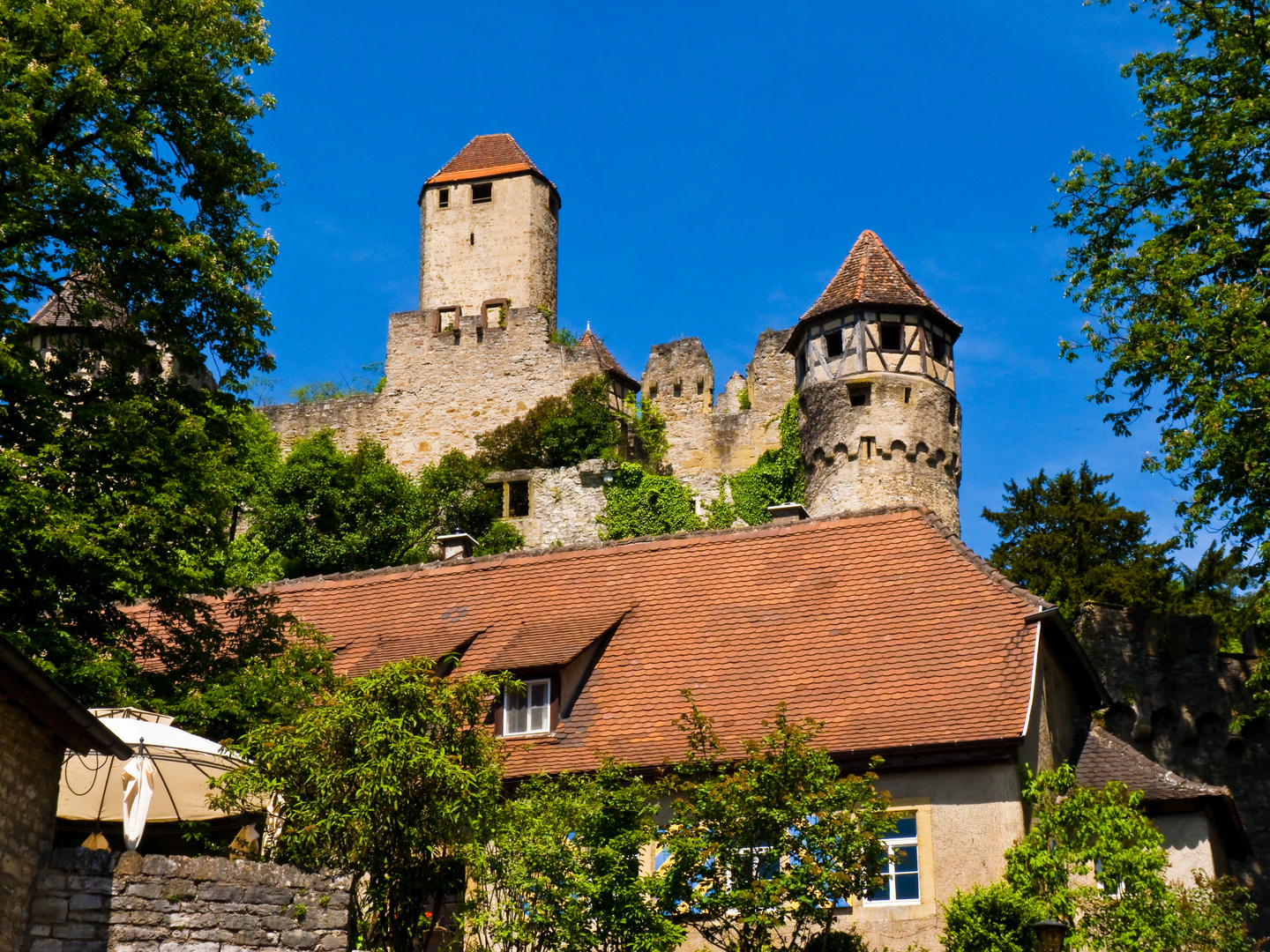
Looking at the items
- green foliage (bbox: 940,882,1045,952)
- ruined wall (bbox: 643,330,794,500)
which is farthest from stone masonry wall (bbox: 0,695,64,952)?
ruined wall (bbox: 643,330,794,500)

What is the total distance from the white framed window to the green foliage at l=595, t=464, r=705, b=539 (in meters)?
22.3

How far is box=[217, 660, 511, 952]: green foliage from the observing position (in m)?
14.0

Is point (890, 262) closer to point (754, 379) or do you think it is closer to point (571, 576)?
point (754, 379)

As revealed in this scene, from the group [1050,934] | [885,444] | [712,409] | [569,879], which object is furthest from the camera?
[712,409]

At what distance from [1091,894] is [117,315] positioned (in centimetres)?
1239

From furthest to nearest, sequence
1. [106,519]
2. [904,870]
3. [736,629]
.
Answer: [736,629] < [106,519] < [904,870]

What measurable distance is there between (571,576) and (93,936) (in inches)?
373

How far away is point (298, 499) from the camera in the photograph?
1506 inches

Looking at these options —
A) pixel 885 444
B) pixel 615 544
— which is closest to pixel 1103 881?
pixel 615 544

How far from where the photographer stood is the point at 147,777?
14.0 meters

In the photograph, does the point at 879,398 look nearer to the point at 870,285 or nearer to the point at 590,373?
the point at 870,285

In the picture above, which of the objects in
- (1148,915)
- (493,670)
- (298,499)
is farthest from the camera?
(298,499)

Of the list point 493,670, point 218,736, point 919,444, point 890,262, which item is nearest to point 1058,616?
point 493,670

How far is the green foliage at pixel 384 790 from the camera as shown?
1399 cm
